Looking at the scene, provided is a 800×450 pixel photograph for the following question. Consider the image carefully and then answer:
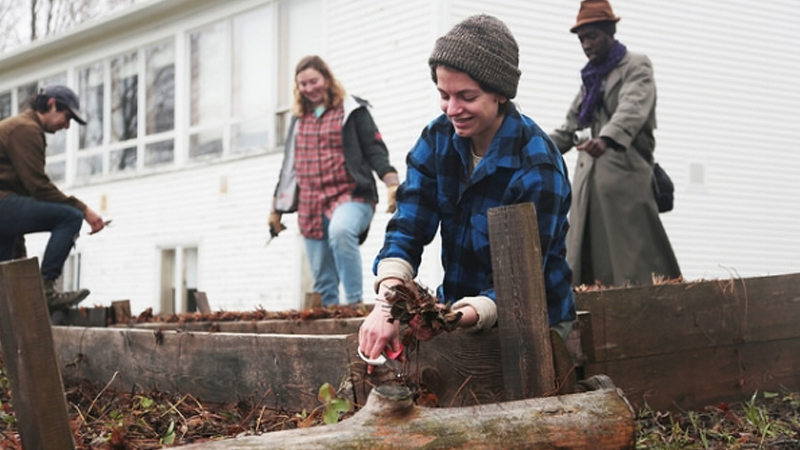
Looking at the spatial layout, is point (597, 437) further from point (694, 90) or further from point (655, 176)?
point (694, 90)

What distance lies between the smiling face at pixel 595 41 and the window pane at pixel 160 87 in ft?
41.2

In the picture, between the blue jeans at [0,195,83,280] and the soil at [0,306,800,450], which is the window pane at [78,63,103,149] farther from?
the soil at [0,306,800,450]

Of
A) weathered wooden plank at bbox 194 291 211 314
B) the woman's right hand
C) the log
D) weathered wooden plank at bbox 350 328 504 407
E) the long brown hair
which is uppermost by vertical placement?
the long brown hair

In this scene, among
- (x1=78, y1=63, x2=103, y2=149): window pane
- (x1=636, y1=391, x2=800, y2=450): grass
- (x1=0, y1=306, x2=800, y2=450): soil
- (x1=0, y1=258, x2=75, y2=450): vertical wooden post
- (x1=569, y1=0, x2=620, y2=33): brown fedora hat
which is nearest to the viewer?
(x1=0, y1=258, x2=75, y2=450): vertical wooden post

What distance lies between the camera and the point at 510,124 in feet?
12.6

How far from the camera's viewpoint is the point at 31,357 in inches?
118

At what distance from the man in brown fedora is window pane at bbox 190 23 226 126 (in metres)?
10.9

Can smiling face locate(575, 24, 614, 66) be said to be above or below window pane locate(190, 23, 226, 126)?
below

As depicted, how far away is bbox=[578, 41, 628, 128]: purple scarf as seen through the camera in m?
7.79

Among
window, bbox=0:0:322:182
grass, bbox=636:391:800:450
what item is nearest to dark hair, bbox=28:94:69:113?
grass, bbox=636:391:800:450

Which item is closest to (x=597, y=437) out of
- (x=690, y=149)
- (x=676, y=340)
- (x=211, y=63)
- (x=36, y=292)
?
(x=36, y=292)

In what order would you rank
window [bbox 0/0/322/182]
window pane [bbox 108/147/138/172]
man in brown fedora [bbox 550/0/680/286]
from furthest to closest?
1. window pane [bbox 108/147/138/172]
2. window [bbox 0/0/322/182]
3. man in brown fedora [bbox 550/0/680/286]

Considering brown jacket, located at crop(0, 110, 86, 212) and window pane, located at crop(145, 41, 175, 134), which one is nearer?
brown jacket, located at crop(0, 110, 86, 212)

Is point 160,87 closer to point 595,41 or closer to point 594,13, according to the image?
point 595,41
